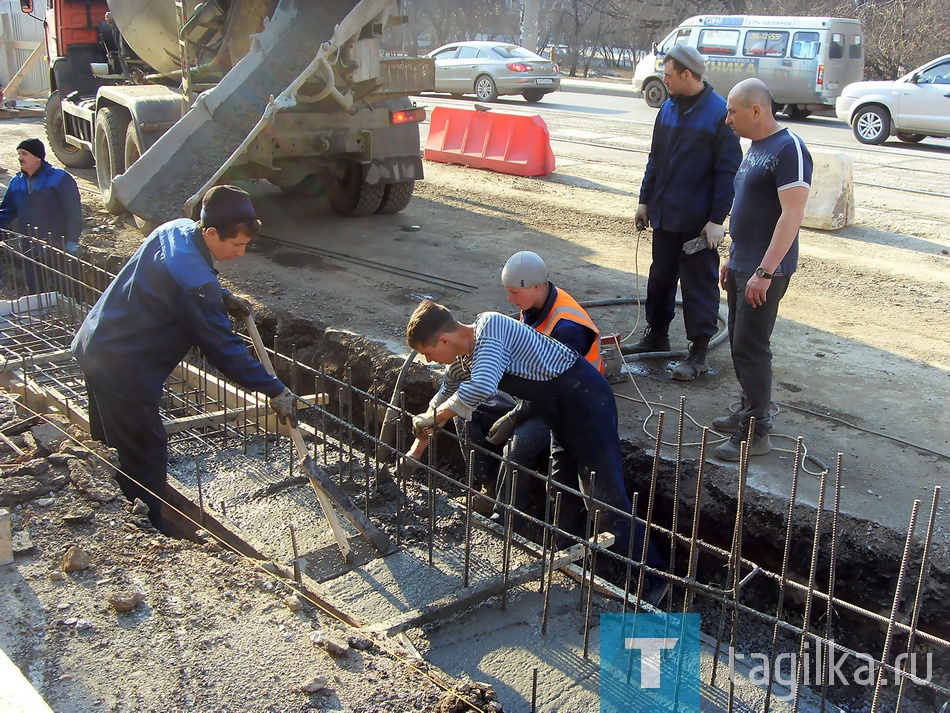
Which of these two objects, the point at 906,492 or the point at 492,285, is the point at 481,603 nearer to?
the point at 906,492

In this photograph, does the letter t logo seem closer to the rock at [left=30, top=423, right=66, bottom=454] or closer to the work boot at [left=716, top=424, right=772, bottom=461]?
the work boot at [left=716, top=424, right=772, bottom=461]

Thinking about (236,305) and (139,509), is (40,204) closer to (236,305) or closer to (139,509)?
(236,305)

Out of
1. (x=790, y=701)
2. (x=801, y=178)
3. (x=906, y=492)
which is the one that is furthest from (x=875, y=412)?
(x=790, y=701)

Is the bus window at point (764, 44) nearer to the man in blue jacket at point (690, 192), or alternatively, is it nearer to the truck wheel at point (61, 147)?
the truck wheel at point (61, 147)

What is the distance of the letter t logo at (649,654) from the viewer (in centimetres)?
320

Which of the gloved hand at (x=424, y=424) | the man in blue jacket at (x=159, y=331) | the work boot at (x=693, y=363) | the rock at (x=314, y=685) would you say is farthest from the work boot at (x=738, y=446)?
the rock at (x=314, y=685)

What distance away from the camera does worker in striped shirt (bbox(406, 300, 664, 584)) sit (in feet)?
12.0

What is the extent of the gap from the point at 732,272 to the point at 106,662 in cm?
336

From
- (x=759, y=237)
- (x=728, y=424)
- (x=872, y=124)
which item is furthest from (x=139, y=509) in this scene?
(x=872, y=124)

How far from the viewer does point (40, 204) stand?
6.99 m

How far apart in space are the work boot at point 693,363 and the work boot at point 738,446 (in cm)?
96

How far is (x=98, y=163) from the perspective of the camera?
9984mm

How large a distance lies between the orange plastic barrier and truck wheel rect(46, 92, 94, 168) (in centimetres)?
506

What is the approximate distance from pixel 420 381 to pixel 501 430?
1.30 metres
